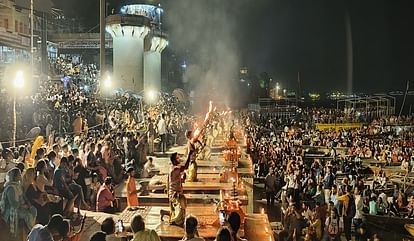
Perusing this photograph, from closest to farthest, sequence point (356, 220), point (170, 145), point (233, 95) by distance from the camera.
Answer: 1. point (356, 220)
2. point (170, 145)
3. point (233, 95)

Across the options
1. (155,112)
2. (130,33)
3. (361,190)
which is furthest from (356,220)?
(130,33)

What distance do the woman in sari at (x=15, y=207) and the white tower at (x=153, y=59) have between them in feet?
120

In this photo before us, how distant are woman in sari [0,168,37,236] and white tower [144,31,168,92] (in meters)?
36.5

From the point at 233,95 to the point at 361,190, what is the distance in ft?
287

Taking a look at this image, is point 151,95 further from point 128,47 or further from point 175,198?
point 175,198

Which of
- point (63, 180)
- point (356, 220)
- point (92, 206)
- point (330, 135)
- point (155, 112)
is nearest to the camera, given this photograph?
point (63, 180)

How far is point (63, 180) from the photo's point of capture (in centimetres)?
934

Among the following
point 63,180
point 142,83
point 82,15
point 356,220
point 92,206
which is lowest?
point 356,220

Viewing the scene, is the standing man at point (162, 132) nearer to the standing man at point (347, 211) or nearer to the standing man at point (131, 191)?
the standing man at point (347, 211)

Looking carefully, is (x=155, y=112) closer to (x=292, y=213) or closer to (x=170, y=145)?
(x=170, y=145)

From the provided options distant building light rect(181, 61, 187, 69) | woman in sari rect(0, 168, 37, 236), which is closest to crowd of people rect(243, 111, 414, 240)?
woman in sari rect(0, 168, 37, 236)

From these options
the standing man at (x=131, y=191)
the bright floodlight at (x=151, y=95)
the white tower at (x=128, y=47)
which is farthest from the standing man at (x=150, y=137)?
the white tower at (x=128, y=47)

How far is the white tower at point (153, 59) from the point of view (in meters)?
45.9

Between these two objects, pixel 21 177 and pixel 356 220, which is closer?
pixel 21 177
